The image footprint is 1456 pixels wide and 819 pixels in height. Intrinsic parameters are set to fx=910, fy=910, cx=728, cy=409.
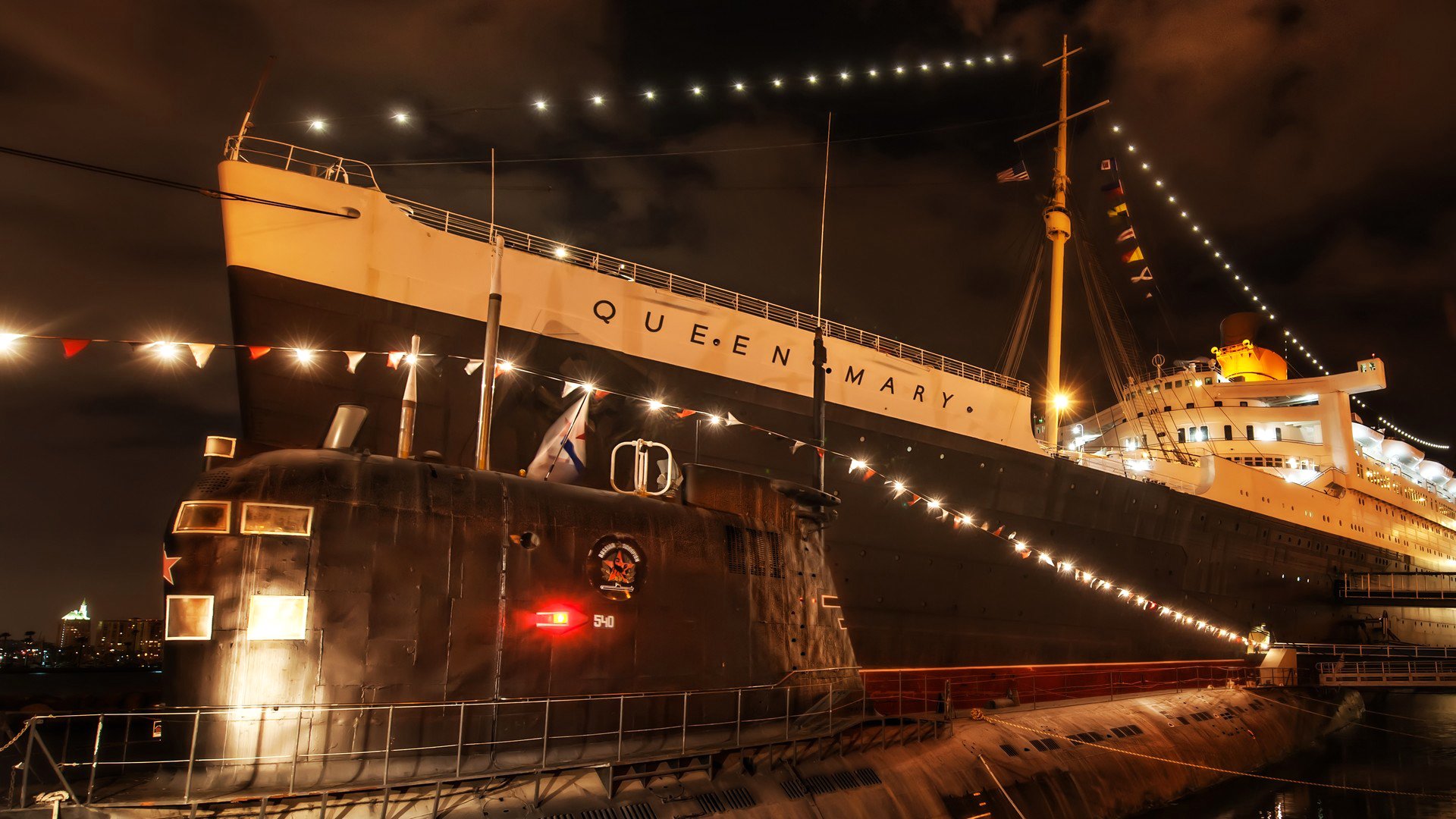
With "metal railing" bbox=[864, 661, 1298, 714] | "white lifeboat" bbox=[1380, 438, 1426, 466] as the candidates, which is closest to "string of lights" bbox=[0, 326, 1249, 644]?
"metal railing" bbox=[864, 661, 1298, 714]

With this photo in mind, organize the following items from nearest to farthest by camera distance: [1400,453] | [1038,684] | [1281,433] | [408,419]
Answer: [408,419], [1038,684], [1281,433], [1400,453]

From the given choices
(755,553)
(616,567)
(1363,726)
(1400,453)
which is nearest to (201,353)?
(616,567)

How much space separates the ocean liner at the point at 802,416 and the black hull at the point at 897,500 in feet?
0.12

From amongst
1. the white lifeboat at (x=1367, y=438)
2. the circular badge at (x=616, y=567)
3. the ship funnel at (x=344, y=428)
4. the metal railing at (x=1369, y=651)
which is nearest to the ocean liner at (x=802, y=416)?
the metal railing at (x=1369, y=651)

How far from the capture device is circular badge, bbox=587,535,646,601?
7227mm

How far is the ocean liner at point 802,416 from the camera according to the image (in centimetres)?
1130

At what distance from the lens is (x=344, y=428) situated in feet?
22.6

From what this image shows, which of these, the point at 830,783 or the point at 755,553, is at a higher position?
the point at 755,553

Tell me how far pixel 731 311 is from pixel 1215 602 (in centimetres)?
1643

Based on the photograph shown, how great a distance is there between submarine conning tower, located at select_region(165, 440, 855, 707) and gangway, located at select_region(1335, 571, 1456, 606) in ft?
89.7

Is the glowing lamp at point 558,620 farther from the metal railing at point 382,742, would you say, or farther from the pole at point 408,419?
the pole at point 408,419

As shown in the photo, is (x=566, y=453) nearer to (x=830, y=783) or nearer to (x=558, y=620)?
(x=558, y=620)

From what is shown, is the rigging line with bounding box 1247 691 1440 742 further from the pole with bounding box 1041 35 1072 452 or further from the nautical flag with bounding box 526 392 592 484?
the nautical flag with bounding box 526 392 592 484

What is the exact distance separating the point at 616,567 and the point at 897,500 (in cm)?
899
